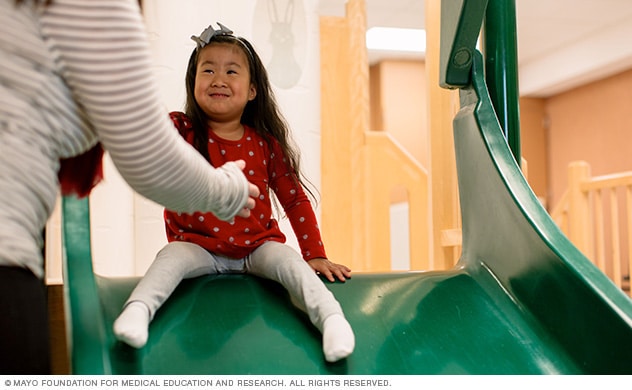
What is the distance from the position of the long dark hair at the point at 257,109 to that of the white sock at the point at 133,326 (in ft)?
1.43

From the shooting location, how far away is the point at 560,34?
508cm

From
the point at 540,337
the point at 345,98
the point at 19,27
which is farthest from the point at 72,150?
the point at 345,98

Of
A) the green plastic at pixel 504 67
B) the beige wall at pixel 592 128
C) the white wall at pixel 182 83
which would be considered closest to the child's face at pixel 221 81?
the green plastic at pixel 504 67

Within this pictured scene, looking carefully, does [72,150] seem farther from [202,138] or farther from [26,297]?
[202,138]

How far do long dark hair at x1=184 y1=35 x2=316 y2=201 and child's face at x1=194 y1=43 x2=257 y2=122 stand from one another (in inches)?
0.6

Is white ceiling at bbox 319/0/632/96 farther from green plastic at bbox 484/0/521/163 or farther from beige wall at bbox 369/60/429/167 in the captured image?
green plastic at bbox 484/0/521/163

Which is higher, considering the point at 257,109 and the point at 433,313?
the point at 257,109

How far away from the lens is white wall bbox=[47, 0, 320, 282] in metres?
1.75

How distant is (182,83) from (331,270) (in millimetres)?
857

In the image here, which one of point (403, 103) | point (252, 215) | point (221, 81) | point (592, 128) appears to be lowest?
point (252, 215)

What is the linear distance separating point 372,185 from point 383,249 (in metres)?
0.21

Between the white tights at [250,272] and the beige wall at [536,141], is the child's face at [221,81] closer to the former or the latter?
the white tights at [250,272]

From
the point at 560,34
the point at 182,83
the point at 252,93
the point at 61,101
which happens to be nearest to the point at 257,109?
the point at 252,93

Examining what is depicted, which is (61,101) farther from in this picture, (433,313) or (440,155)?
(440,155)
